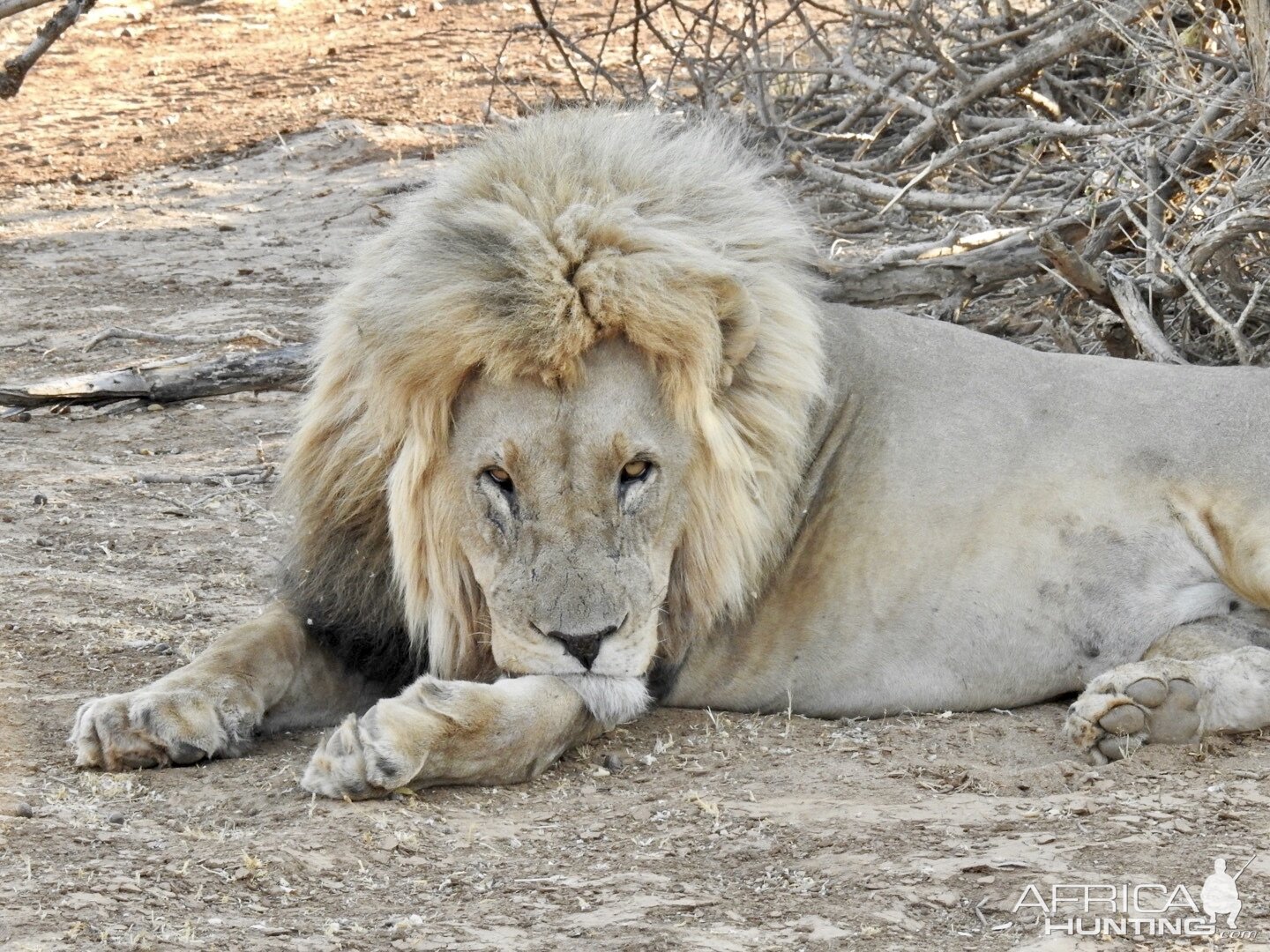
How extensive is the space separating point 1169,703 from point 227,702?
1831 millimetres

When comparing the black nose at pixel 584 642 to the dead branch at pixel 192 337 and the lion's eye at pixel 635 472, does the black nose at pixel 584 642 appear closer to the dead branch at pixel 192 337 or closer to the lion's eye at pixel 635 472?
the lion's eye at pixel 635 472

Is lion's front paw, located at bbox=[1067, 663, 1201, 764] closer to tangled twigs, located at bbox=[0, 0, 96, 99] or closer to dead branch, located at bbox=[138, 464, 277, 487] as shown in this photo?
dead branch, located at bbox=[138, 464, 277, 487]

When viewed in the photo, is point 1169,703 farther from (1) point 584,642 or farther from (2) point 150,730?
(2) point 150,730

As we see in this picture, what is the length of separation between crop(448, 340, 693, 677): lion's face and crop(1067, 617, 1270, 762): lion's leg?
0.86 metres

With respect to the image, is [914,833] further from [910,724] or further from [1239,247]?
[1239,247]

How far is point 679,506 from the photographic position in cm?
335

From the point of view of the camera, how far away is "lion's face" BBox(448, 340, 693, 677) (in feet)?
10.4

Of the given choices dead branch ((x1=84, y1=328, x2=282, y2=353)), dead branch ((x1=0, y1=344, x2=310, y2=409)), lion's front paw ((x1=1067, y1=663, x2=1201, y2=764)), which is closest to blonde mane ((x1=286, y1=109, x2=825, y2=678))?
lion's front paw ((x1=1067, y1=663, x2=1201, y2=764))

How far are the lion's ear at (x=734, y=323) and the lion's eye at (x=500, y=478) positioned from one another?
0.48 m

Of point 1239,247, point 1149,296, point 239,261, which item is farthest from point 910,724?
point 239,261

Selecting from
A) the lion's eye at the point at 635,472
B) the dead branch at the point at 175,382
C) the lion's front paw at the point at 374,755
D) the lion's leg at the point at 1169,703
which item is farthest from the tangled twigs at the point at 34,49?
the lion's leg at the point at 1169,703

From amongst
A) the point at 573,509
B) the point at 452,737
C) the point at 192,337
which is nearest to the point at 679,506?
the point at 573,509

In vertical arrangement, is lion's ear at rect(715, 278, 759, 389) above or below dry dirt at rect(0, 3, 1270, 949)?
above

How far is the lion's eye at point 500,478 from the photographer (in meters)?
3.28
